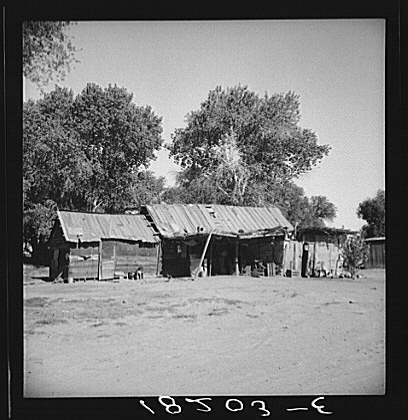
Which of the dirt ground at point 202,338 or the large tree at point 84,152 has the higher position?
the large tree at point 84,152

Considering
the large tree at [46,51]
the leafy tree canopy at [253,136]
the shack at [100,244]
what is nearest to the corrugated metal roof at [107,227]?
the shack at [100,244]

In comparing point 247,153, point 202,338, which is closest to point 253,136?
point 247,153

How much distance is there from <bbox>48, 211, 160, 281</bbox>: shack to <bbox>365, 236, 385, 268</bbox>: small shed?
31.1 inches

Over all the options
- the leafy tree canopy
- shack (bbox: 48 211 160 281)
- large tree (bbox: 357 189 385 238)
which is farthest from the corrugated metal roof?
large tree (bbox: 357 189 385 238)

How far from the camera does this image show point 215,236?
2305 millimetres

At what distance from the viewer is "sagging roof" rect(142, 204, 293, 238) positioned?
2289 mm

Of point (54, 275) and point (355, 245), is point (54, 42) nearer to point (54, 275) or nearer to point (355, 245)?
point (54, 275)

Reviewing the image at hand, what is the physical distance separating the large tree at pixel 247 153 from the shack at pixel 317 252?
5 centimetres

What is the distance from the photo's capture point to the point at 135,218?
230cm

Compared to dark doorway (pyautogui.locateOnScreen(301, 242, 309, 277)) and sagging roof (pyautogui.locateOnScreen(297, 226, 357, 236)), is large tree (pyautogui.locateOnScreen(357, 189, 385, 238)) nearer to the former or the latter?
sagging roof (pyautogui.locateOnScreen(297, 226, 357, 236))

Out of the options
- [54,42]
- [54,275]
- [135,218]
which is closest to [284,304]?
[135,218]

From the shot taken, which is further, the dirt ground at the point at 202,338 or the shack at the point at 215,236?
the shack at the point at 215,236

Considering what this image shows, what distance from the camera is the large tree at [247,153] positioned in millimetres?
2273

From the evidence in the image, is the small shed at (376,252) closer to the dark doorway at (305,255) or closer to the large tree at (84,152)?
the dark doorway at (305,255)
